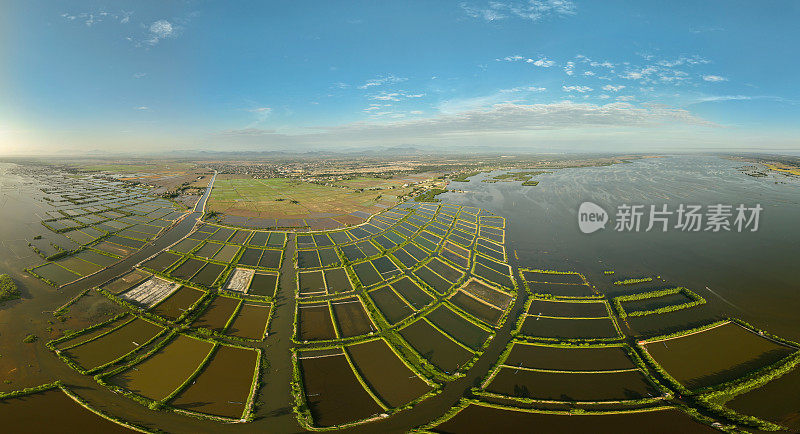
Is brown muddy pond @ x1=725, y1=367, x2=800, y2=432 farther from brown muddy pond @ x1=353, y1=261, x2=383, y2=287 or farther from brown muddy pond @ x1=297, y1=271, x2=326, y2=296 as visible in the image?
brown muddy pond @ x1=297, y1=271, x2=326, y2=296

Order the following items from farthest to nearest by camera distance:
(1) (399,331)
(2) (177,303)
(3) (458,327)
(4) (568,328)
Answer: (2) (177,303)
(3) (458,327)
(4) (568,328)
(1) (399,331)

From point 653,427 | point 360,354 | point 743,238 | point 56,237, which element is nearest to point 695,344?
point 653,427

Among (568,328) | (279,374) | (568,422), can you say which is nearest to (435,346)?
(568,422)

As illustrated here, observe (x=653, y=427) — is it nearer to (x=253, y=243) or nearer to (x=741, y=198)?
(x=253, y=243)

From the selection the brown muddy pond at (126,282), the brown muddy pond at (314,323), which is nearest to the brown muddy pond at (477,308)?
the brown muddy pond at (314,323)

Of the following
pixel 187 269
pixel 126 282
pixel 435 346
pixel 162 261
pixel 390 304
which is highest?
A: pixel 162 261

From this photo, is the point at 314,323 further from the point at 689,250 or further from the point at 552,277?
Result: the point at 689,250
